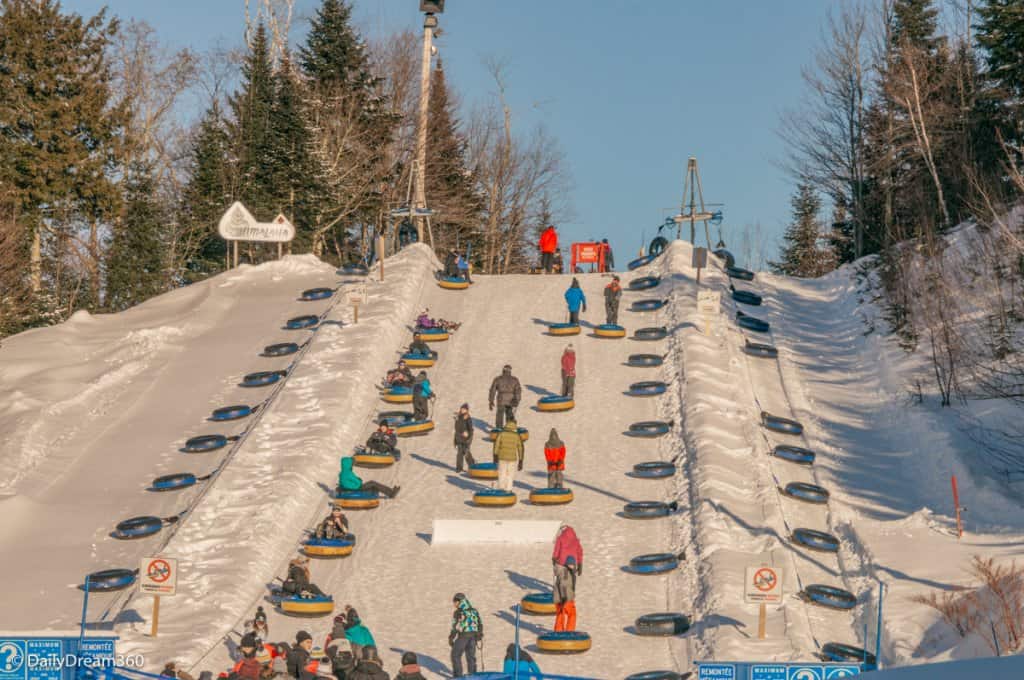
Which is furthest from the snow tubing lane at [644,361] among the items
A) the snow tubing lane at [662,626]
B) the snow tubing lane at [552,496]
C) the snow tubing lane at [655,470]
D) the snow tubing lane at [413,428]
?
the snow tubing lane at [662,626]

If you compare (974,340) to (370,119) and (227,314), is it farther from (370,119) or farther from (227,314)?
(370,119)

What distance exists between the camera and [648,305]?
4169 centimetres

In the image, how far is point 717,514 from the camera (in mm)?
27594

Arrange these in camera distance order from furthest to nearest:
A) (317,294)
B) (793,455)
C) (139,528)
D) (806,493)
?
(317,294) → (793,455) → (806,493) → (139,528)

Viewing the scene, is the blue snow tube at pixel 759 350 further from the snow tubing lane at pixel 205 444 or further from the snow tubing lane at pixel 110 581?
the snow tubing lane at pixel 110 581

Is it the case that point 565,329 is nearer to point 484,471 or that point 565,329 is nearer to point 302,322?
point 302,322

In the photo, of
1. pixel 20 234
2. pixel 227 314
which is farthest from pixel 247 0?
pixel 227 314

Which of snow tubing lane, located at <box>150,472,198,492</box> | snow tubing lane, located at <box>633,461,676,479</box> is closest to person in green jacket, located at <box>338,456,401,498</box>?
snow tubing lane, located at <box>150,472,198,492</box>

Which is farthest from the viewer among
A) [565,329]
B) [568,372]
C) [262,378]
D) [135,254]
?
[135,254]

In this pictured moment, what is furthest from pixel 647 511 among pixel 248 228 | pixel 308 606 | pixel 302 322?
pixel 248 228

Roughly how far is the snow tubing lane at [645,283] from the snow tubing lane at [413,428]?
42.5 ft

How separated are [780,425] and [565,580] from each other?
1243cm

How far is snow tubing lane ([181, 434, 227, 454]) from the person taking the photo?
32.8m

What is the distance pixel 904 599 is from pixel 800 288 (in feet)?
90.4
